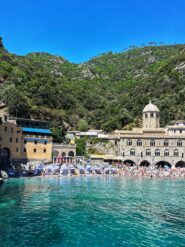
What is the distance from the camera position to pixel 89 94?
348 feet

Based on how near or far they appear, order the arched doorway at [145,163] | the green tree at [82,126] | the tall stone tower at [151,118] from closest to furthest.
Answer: the arched doorway at [145,163] < the tall stone tower at [151,118] < the green tree at [82,126]

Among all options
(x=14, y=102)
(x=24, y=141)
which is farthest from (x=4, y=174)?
(x=14, y=102)

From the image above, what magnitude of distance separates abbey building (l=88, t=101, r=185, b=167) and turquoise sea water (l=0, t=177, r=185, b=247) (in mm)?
35384

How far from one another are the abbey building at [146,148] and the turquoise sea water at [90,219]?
3538cm

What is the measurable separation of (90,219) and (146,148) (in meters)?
47.4

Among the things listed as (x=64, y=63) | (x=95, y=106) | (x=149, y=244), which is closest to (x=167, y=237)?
(x=149, y=244)

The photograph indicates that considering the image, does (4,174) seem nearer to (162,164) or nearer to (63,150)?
(63,150)

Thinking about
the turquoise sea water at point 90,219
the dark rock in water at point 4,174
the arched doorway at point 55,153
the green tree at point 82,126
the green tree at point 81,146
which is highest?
the green tree at point 82,126

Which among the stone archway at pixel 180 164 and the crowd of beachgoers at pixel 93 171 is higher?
the stone archway at pixel 180 164

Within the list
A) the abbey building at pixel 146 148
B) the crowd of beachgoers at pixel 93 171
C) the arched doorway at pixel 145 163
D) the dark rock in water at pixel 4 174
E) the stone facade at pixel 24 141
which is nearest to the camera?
the dark rock in water at pixel 4 174

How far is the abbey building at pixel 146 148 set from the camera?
6438 centimetres

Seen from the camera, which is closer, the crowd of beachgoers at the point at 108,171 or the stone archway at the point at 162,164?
the crowd of beachgoers at the point at 108,171

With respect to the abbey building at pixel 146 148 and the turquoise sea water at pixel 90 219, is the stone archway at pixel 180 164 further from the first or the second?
the turquoise sea water at pixel 90 219

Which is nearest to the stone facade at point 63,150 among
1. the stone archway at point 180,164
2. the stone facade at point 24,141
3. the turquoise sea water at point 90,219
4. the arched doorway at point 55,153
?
the arched doorway at point 55,153
